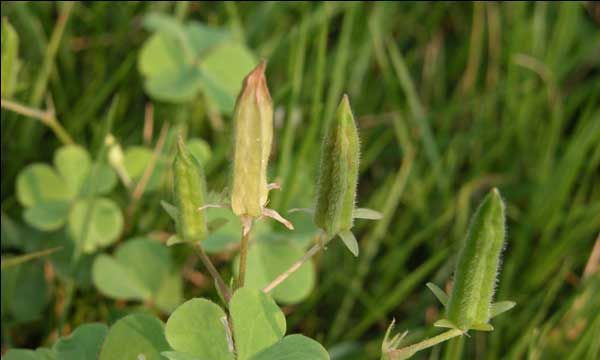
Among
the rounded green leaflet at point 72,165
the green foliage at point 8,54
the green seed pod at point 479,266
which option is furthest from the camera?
the rounded green leaflet at point 72,165

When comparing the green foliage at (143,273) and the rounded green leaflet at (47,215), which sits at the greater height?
the rounded green leaflet at (47,215)

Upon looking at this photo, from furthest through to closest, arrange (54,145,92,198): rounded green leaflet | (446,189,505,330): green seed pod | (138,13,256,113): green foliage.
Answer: (138,13,256,113): green foliage, (54,145,92,198): rounded green leaflet, (446,189,505,330): green seed pod

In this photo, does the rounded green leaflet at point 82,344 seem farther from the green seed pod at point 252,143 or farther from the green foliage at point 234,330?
the green seed pod at point 252,143

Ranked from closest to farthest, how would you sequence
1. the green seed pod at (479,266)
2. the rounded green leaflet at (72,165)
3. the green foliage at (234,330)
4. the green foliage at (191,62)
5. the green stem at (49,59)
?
the green seed pod at (479,266) < the green foliage at (234,330) < the rounded green leaflet at (72,165) < the green stem at (49,59) < the green foliage at (191,62)

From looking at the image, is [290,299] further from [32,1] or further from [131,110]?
[32,1]

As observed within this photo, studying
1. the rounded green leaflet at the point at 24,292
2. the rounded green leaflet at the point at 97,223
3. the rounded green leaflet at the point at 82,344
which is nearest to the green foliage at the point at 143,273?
the rounded green leaflet at the point at 97,223

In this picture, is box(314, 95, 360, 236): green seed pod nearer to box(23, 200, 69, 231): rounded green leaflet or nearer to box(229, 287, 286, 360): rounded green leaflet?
box(229, 287, 286, 360): rounded green leaflet

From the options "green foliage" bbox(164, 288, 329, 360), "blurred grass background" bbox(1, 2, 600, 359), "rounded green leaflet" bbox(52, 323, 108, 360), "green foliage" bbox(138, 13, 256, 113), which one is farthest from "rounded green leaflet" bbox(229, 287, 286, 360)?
"green foliage" bbox(138, 13, 256, 113)

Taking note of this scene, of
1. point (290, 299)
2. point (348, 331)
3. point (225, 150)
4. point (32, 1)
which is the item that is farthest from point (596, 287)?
point (32, 1)
